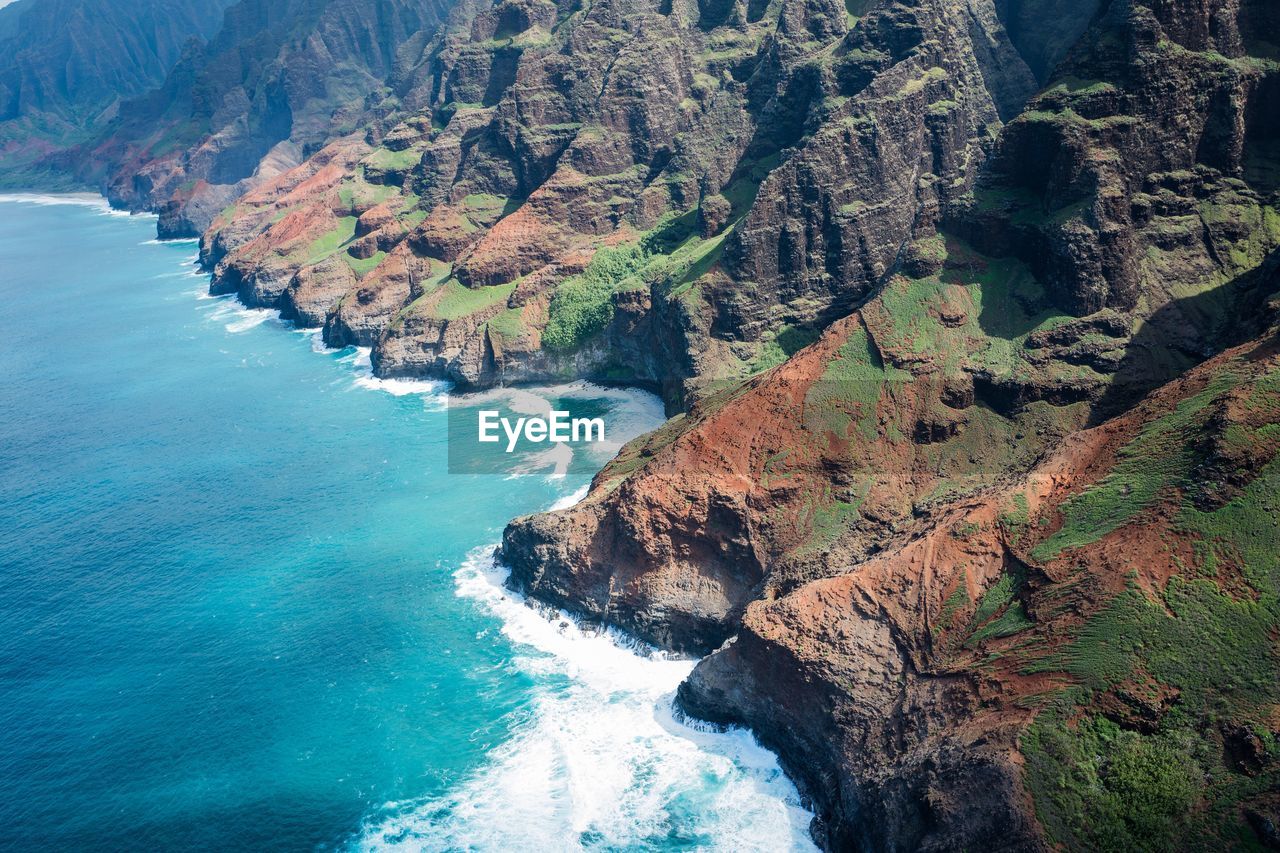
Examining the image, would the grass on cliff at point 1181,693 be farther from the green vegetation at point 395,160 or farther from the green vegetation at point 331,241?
the green vegetation at point 395,160

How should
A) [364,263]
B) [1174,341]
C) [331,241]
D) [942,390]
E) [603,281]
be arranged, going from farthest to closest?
[331,241], [364,263], [603,281], [942,390], [1174,341]

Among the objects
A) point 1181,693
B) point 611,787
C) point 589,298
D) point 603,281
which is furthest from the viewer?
point 603,281

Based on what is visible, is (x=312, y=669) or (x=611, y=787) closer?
(x=611, y=787)

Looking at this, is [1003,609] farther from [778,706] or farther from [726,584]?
[726,584]

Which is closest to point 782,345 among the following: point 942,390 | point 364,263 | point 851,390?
point 851,390

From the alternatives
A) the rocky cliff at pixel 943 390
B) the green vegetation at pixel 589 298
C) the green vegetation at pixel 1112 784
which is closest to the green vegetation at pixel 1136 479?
the rocky cliff at pixel 943 390

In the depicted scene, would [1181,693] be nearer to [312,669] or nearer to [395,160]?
[312,669]
